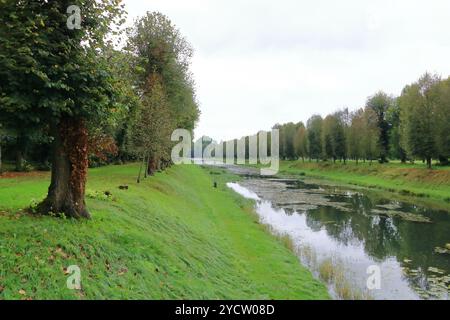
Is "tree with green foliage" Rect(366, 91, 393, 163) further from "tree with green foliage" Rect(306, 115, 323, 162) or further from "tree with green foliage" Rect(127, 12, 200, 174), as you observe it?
"tree with green foliage" Rect(127, 12, 200, 174)

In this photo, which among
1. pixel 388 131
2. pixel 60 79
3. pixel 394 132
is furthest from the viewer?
pixel 388 131

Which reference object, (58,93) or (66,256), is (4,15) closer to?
(58,93)

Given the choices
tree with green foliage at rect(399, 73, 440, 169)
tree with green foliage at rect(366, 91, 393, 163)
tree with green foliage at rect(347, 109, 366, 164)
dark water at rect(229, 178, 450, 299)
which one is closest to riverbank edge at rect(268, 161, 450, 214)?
dark water at rect(229, 178, 450, 299)

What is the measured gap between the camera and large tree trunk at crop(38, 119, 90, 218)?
45.9ft

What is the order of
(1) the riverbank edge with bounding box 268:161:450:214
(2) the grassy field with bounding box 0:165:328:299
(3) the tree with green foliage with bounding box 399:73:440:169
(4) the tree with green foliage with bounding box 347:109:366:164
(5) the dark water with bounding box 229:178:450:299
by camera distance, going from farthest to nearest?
(4) the tree with green foliage with bounding box 347:109:366:164 < (3) the tree with green foliage with bounding box 399:73:440:169 < (1) the riverbank edge with bounding box 268:161:450:214 < (5) the dark water with bounding box 229:178:450:299 < (2) the grassy field with bounding box 0:165:328:299

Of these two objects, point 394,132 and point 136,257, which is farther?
point 394,132

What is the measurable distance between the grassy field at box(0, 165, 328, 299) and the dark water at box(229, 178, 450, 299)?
12.1 feet

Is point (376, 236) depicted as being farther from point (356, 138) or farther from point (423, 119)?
point (356, 138)

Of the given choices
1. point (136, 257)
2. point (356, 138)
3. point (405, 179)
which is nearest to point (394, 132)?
point (356, 138)

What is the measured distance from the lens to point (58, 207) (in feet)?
45.6

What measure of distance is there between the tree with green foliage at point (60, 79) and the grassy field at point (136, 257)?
2083 mm

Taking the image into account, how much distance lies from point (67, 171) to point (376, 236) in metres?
24.1

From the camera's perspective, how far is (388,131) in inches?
3620
